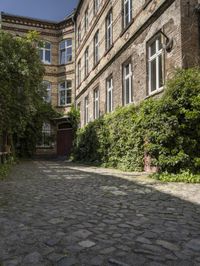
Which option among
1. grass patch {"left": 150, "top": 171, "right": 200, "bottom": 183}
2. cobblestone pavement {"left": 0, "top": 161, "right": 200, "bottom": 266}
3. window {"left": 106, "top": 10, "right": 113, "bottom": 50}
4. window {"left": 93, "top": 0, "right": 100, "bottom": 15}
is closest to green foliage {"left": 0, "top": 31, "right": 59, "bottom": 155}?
window {"left": 106, "top": 10, "right": 113, "bottom": 50}

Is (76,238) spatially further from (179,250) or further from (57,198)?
(57,198)

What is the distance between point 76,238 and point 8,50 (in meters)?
13.9

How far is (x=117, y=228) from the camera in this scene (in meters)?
4.36

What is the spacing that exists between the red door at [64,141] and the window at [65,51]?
6.67 m

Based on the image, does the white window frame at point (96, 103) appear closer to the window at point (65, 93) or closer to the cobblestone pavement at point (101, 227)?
the window at point (65, 93)

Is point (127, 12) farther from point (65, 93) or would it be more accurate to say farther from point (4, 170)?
point (65, 93)

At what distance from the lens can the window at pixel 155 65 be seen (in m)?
12.1

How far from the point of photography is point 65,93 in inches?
1208

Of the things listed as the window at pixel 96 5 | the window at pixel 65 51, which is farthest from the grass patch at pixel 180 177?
the window at pixel 65 51

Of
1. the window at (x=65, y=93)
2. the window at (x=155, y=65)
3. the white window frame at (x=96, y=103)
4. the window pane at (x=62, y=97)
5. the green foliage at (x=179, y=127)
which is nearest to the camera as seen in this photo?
the green foliage at (x=179, y=127)

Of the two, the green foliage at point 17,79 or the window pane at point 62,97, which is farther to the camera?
the window pane at point 62,97

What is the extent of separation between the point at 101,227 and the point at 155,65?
364 inches

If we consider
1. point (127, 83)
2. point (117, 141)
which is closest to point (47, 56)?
point (127, 83)

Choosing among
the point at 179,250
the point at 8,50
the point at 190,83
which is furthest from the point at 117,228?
the point at 8,50
